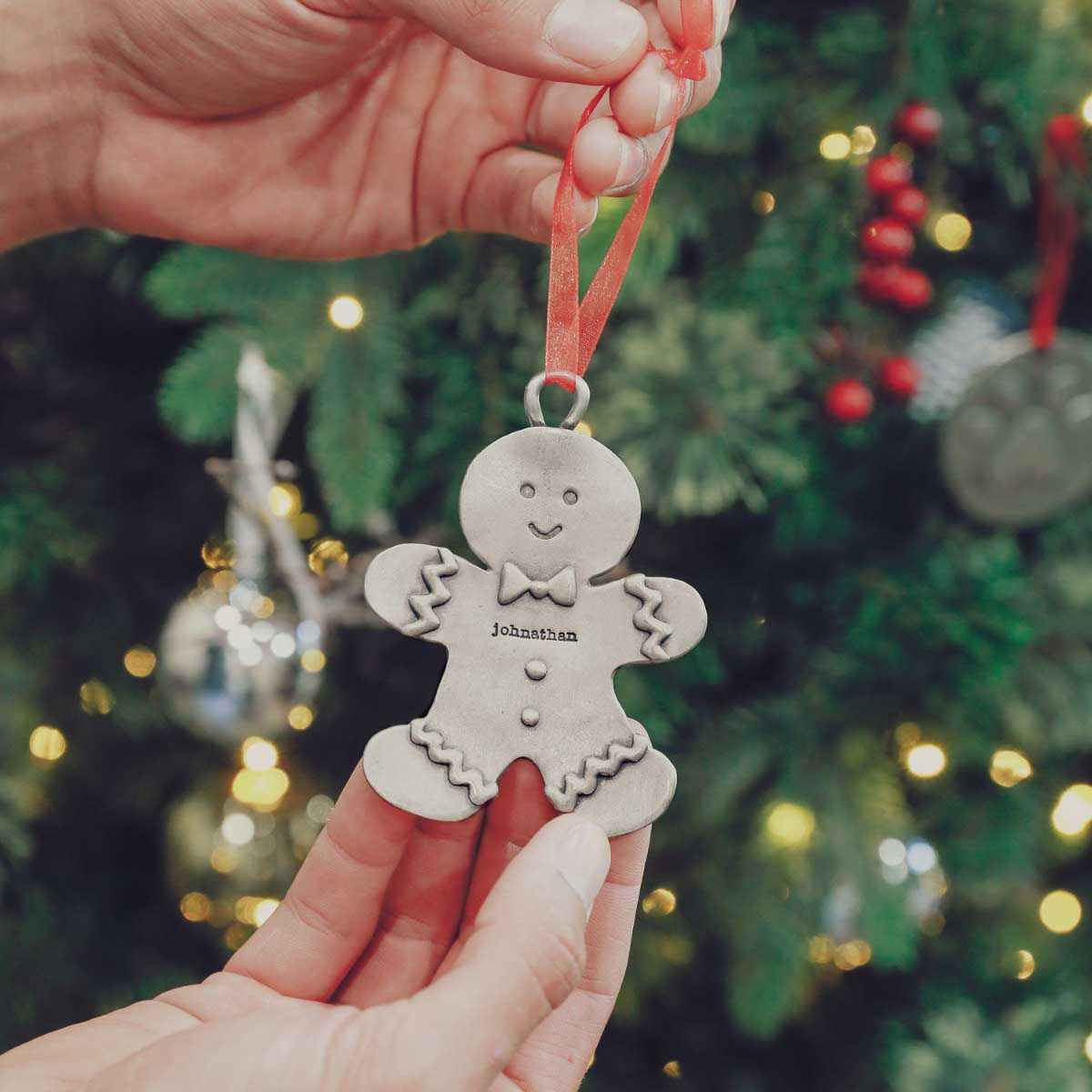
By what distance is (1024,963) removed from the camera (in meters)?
1.17

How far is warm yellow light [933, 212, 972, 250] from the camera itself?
103cm

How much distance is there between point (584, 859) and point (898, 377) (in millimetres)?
598

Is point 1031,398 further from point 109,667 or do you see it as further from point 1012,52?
point 109,667

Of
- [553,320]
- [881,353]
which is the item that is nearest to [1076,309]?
[881,353]

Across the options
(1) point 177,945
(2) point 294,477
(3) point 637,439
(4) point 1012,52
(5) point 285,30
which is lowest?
(1) point 177,945

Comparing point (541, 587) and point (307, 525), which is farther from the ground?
point (541, 587)

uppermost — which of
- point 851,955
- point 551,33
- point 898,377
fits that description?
point 551,33

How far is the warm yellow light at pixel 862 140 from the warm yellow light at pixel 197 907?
105 cm

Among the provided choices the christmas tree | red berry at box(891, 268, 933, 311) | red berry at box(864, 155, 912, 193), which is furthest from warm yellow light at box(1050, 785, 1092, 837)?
red berry at box(864, 155, 912, 193)

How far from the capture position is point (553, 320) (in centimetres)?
68

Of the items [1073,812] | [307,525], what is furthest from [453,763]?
[1073,812]

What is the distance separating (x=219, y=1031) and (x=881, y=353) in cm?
86

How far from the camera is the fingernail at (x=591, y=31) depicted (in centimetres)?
65

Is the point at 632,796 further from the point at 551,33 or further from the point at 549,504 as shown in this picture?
the point at 551,33
